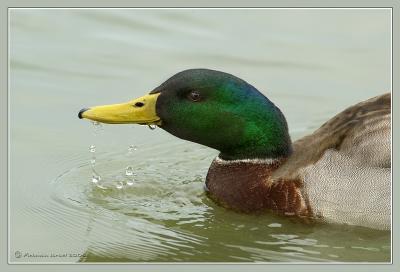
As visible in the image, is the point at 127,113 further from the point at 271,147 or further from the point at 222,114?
the point at 271,147

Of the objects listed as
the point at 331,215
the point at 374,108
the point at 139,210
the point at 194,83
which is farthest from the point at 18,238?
the point at 374,108

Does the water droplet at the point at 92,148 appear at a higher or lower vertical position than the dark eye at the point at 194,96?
lower

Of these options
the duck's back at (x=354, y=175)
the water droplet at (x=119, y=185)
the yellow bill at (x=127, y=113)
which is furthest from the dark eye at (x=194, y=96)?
the water droplet at (x=119, y=185)

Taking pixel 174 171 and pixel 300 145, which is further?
pixel 174 171

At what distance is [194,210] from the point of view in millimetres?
7301

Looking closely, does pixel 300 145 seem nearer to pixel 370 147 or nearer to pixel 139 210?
pixel 370 147

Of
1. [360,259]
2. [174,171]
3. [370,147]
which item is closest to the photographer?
[360,259]

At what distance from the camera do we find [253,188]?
7.19 m

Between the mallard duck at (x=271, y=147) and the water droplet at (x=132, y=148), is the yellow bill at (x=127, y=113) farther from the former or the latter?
the water droplet at (x=132, y=148)

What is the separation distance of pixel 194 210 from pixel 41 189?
44.4 inches

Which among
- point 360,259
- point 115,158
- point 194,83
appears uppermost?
point 194,83

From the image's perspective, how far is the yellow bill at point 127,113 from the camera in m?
7.02

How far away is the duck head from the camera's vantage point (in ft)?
23.1

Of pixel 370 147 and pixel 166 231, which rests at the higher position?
pixel 370 147
